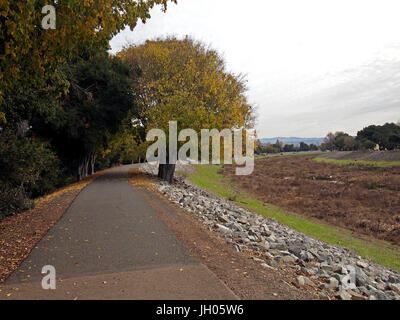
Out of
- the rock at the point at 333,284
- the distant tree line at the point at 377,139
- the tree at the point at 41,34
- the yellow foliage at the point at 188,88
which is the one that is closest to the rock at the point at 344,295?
the rock at the point at 333,284

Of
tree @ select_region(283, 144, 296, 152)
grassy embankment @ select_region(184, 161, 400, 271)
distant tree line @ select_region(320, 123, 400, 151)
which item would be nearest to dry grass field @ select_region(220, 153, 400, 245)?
grassy embankment @ select_region(184, 161, 400, 271)

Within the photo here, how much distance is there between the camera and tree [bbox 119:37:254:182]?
1764cm

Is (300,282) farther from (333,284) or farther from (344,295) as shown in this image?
(333,284)

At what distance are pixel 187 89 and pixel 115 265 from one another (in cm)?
1558

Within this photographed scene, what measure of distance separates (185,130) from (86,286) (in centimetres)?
1395

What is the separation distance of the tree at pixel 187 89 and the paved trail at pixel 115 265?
1030 centimetres

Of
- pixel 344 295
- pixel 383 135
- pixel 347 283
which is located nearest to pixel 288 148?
pixel 383 135

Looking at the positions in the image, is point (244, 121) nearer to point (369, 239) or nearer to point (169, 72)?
point (169, 72)

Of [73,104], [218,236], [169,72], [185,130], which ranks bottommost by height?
[218,236]

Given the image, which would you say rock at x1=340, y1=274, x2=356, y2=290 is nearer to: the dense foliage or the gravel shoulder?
the gravel shoulder

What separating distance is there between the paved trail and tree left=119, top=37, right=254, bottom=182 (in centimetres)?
1030

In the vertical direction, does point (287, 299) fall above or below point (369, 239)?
above
